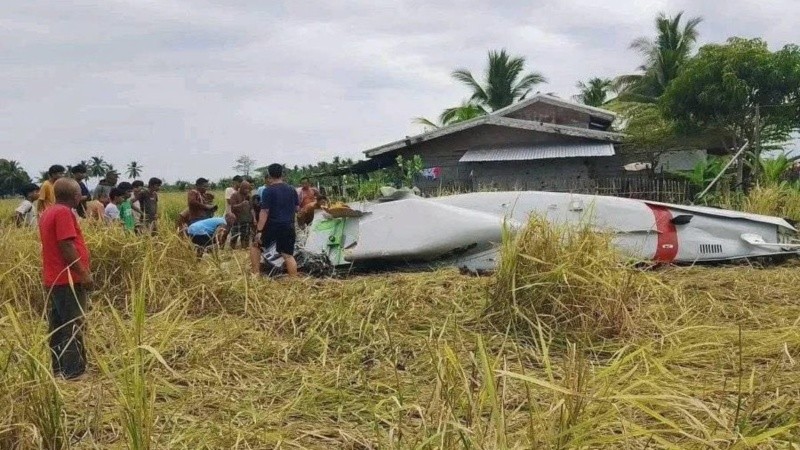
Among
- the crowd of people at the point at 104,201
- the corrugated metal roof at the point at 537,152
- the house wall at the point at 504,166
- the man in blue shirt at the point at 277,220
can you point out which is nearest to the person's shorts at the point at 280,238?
the man in blue shirt at the point at 277,220

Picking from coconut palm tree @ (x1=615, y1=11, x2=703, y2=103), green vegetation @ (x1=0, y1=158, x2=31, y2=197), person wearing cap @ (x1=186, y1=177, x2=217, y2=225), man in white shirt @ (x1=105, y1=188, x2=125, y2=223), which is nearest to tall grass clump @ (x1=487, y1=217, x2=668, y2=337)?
man in white shirt @ (x1=105, y1=188, x2=125, y2=223)

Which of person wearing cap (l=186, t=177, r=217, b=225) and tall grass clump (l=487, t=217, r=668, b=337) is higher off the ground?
person wearing cap (l=186, t=177, r=217, b=225)

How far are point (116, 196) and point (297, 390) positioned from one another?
610 cm

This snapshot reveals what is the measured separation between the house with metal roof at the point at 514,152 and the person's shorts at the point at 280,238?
917 centimetres

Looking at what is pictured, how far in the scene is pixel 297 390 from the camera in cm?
327

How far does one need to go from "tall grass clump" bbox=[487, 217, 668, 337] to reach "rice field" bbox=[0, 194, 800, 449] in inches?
0.5

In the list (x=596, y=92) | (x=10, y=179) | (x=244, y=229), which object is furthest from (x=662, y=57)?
(x=10, y=179)

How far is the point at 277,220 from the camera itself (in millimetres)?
7098

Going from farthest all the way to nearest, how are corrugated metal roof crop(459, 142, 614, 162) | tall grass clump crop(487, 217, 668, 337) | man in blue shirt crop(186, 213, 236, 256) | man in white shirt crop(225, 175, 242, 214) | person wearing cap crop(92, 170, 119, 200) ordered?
corrugated metal roof crop(459, 142, 614, 162) → man in white shirt crop(225, 175, 242, 214) → person wearing cap crop(92, 170, 119, 200) → man in blue shirt crop(186, 213, 236, 256) → tall grass clump crop(487, 217, 668, 337)

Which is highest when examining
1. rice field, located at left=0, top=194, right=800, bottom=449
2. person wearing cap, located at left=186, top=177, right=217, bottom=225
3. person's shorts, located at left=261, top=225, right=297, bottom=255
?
person wearing cap, located at left=186, top=177, right=217, bottom=225

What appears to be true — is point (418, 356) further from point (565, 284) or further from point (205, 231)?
point (205, 231)

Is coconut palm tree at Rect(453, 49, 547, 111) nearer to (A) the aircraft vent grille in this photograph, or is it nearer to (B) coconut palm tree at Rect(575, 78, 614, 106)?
(B) coconut palm tree at Rect(575, 78, 614, 106)

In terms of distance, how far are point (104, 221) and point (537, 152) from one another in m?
12.1

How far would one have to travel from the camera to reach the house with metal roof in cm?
1638
